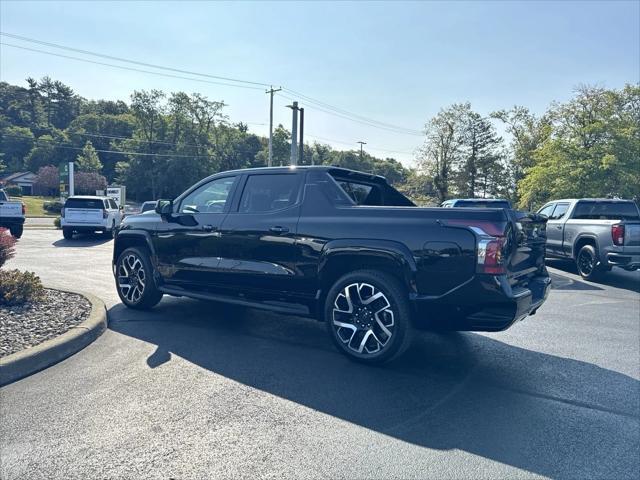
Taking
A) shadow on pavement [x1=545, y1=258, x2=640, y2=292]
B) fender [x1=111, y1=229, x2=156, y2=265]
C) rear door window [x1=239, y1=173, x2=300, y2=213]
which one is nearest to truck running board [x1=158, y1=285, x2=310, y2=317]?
fender [x1=111, y1=229, x2=156, y2=265]

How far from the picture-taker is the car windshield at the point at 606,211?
11820 millimetres

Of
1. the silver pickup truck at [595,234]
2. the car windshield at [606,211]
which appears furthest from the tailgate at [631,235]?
the car windshield at [606,211]

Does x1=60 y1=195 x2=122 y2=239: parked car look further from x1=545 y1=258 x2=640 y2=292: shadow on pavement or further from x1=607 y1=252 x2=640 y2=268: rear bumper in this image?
x1=607 y1=252 x2=640 y2=268: rear bumper

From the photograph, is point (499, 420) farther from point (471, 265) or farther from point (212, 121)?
point (212, 121)

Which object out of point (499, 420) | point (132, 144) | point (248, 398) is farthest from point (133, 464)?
point (132, 144)

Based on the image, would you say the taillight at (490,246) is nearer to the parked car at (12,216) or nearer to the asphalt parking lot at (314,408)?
the asphalt parking lot at (314,408)

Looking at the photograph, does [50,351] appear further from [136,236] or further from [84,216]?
[84,216]

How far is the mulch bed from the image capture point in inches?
180

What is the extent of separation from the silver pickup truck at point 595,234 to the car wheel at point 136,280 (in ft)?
26.9

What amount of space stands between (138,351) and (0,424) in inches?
63.6

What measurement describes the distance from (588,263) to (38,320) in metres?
11.4

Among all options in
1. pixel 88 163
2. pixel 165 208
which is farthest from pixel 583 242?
pixel 88 163

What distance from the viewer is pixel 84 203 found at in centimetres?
1802

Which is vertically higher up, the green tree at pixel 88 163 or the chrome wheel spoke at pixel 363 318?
the green tree at pixel 88 163
